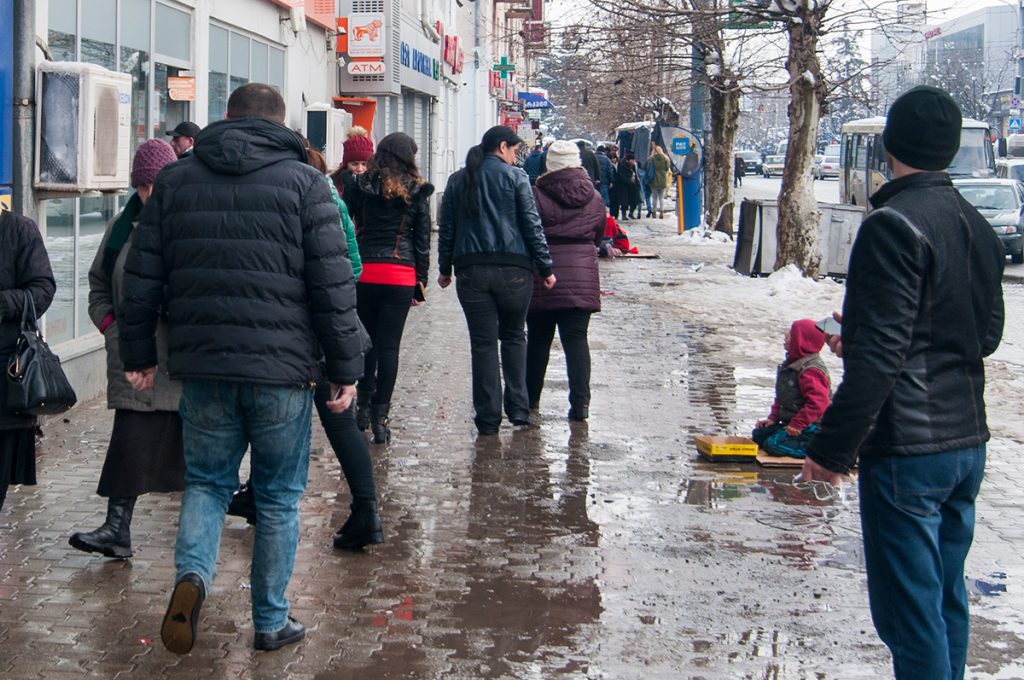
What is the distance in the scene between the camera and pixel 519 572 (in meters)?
5.63

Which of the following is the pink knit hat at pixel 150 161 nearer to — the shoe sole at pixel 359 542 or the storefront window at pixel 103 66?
the shoe sole at pixel 359 542

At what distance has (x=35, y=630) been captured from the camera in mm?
4793

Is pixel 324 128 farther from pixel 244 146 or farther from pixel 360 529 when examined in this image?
pixel 244 146

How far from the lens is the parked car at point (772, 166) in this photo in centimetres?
8247

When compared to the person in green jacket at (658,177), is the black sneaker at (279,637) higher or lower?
lower

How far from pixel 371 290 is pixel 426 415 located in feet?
5.00

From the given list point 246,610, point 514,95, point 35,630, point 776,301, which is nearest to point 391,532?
point 246,610

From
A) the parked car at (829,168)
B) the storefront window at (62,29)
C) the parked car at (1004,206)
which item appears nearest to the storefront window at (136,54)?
the storefront window at (62,29)

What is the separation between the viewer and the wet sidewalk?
4.67 meters

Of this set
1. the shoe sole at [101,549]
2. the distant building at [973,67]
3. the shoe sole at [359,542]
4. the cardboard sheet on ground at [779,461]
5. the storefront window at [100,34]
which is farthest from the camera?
the distant building at [973,67]

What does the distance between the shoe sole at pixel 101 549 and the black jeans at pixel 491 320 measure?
2951 millimetres

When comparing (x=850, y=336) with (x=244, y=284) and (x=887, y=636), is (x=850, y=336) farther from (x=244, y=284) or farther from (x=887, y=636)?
(x=244, y=284)

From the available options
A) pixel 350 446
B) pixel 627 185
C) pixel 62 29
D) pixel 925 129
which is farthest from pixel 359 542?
pixel 627 185

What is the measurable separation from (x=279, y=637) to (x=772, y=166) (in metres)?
81.6
